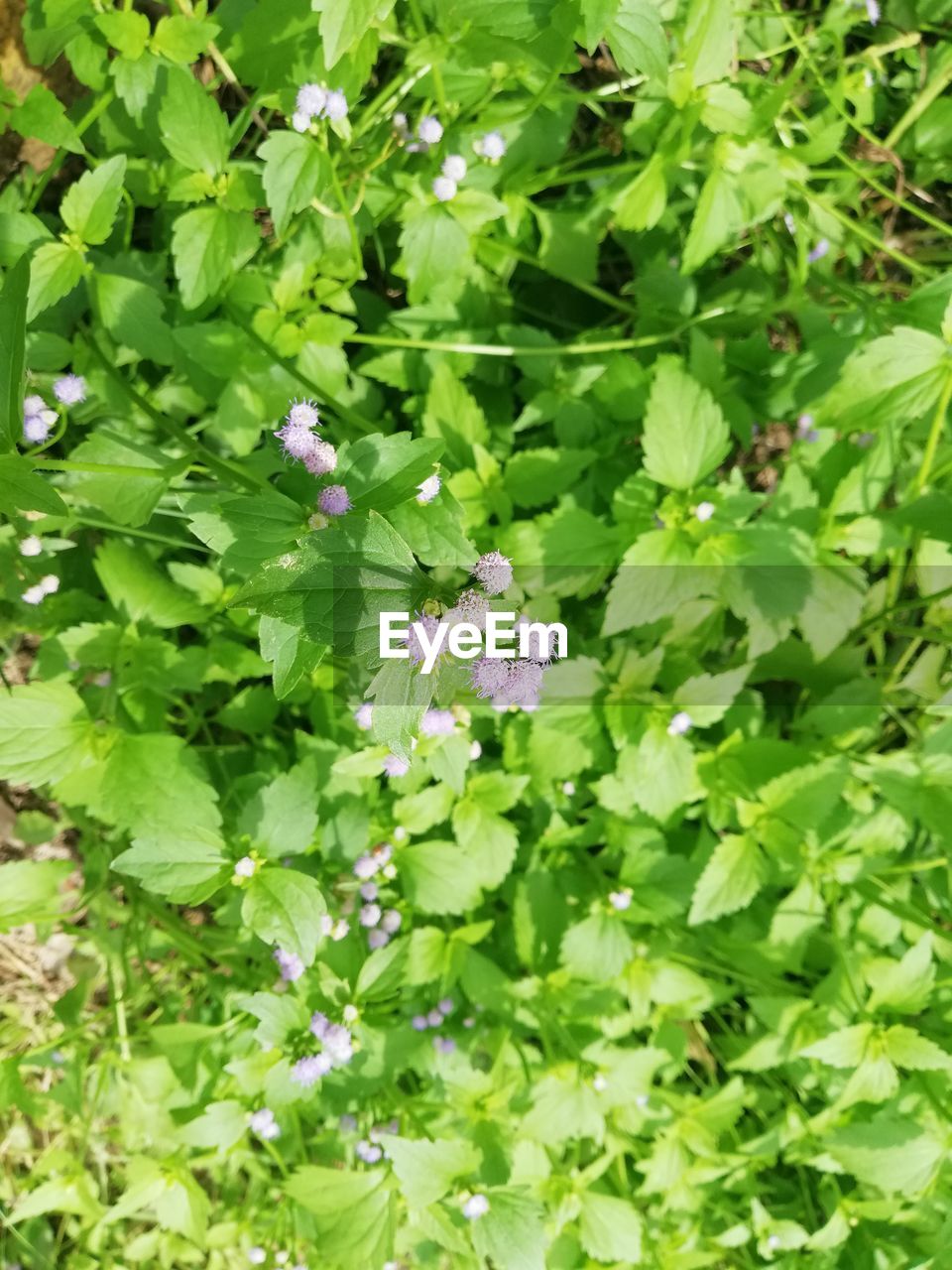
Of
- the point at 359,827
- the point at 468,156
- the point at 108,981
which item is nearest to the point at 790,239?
the point at 468,156

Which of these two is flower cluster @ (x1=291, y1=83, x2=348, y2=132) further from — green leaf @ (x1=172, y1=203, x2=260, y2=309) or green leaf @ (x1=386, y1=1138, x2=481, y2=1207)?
green leaf @ (x1=386, y1=1138, x2=481, y2=1207)

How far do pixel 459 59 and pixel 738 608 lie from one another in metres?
1.41

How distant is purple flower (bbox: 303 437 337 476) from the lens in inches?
58.8

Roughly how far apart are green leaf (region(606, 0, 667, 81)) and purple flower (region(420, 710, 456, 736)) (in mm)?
1312

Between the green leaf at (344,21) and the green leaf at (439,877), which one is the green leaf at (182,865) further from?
the green leaf at (344,21)

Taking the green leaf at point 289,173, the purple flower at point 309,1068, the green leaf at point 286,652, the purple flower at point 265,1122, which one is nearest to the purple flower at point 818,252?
the green leaf at point 289,173

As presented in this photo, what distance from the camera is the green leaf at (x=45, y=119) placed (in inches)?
74.7

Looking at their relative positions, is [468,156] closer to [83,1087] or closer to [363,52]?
[363,52]

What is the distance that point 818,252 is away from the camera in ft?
9.08

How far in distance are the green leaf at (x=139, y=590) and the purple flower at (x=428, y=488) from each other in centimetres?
85

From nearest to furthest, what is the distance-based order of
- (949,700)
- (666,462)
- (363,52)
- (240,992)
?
1. (363,52)
2. (666,462)
3. (949,700)
4. (240,992)

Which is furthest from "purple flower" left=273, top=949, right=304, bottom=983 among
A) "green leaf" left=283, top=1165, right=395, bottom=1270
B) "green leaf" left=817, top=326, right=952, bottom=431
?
"green leaf" left=817, top=326, right=952, bottom=431

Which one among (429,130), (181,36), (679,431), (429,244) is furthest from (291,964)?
(181,36)

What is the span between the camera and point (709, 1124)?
269 cm
